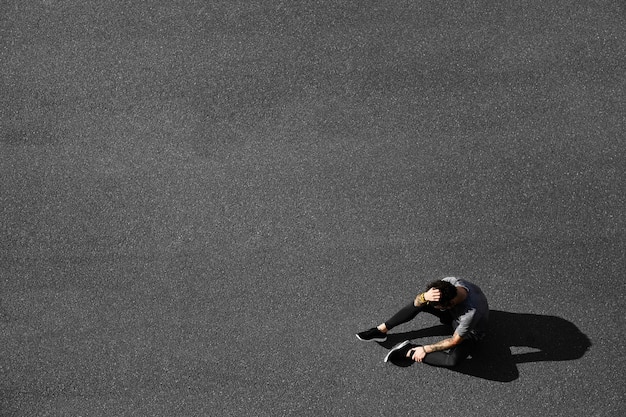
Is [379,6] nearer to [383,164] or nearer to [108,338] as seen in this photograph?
[383,164]

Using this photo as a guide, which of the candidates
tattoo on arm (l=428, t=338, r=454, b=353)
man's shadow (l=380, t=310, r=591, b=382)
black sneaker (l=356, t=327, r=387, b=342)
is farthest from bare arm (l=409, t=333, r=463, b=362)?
black sneaker (l=356, t=327, r=387, b=342)

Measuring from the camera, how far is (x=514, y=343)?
5.93 meters

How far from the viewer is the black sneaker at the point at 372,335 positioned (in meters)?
5.79

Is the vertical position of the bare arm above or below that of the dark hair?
below

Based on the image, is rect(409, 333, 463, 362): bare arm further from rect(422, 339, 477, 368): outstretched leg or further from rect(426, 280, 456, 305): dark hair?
rect(426, 280, 456, 305): dark hair

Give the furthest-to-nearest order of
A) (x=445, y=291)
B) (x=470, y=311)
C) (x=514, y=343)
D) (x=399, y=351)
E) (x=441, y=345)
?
(x=514, y=343) < (x=399, y=351) < (x=441, y=345) < (x=470, y=311) < (x=445, y=291)

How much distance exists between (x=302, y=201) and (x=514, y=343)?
263 cm

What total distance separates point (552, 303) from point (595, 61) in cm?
262

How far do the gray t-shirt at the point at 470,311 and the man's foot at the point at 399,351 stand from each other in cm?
54

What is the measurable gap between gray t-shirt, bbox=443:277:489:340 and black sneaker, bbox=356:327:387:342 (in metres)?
0.74

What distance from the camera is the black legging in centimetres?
566

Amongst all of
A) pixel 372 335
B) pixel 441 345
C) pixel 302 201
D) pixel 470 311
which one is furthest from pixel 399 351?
pixel 302 201

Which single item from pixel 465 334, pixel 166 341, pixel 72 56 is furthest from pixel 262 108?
pixel 465 334

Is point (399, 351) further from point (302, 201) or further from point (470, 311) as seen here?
point (302, 201)
